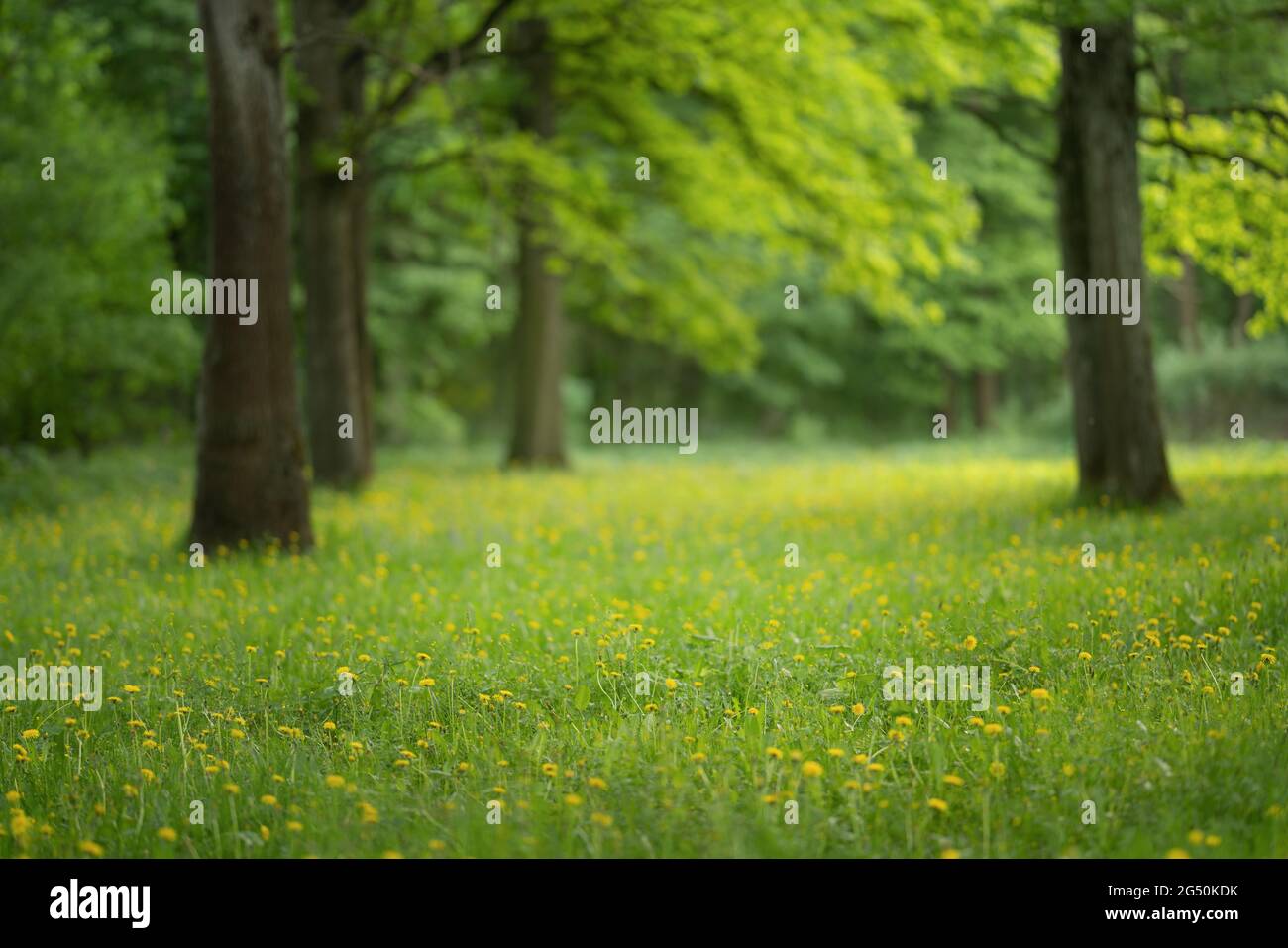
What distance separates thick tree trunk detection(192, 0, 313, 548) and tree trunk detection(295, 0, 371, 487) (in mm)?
5574

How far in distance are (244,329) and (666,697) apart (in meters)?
6.77

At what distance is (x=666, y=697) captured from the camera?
583 cm

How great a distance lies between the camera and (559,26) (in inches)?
696

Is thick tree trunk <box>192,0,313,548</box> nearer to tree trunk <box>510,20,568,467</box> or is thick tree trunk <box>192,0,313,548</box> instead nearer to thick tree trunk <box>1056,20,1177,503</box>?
thick tree trunk <box>1056,20,1177,503</box>

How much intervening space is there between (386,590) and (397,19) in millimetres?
10252

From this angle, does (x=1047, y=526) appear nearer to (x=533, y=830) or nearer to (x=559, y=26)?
(x=533, y=830)

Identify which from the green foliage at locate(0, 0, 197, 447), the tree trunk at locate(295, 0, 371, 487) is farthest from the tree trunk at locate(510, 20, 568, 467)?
the green foliage at locate(0, 0, 197, 447)

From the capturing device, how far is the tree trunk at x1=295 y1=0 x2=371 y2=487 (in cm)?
1680

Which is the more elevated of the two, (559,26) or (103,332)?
(559,26)

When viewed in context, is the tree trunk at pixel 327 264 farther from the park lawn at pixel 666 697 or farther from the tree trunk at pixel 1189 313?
the tree trunk at pixel 1189 313

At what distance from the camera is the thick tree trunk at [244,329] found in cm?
1082

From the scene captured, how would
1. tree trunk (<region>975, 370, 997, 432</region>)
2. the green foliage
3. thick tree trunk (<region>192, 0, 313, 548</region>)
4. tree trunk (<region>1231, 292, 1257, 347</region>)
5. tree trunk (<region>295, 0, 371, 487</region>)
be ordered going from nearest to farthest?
thick tree trunk (<region>192, 0, 313, 548</region>)
the green foliage
tree trunk (<region>295, 0, 371, 487</region>)
tree trunk (<region>1231, 292, 1257, 347</region>)
tree trunk (<region>975, 370, 997, 432</region>)
